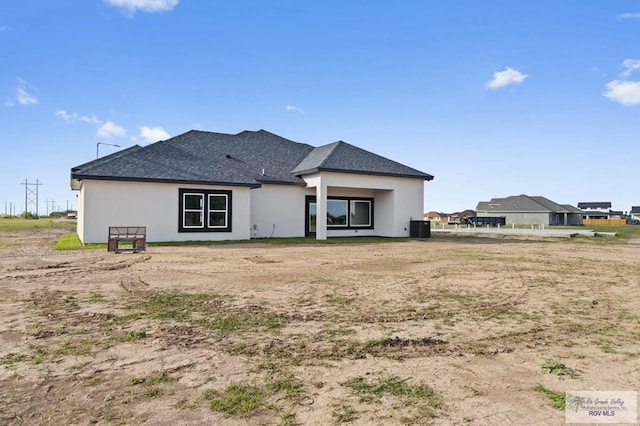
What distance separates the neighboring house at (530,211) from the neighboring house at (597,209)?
68.9 feet

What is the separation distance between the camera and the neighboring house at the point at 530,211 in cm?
6056

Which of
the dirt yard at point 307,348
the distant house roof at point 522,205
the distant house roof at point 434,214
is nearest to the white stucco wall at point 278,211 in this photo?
the dirt yard at point 307,348

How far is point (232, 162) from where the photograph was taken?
20672 mm

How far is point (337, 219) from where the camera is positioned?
22.4 m

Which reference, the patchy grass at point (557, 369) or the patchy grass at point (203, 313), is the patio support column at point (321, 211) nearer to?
the patchy grass at point (203, 313)

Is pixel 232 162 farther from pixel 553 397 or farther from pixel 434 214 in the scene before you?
pixel 434 214

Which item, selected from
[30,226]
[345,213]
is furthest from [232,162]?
[30,226]

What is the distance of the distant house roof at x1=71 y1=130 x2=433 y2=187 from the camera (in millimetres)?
16703

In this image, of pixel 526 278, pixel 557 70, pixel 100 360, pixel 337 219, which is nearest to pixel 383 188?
pixel 337 219

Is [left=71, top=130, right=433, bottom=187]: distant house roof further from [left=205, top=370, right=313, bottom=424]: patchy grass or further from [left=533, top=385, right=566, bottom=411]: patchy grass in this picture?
[left=533, top=385, right=566, bottom=411]: patchy grass

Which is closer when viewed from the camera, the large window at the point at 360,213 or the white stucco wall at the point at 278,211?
the white stucco wall at the point at 278,211

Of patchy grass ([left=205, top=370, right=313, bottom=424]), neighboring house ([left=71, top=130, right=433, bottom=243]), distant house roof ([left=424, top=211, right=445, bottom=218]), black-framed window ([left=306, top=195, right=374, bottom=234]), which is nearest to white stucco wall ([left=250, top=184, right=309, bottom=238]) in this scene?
neighboring house ([left=71, top=130, right=433, bottom=243])

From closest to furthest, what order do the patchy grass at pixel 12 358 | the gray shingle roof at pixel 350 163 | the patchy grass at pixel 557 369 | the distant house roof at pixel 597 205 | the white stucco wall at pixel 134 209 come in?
the patchy grass at pixel 557 369 → the patchy grass at pixel 12 358 → the white stucco wall at pixel 134 209 → the gray shingle roof at pixel 350 163 → the distant house roof at pixel 597 205

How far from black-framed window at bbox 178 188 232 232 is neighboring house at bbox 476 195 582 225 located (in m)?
54.4
